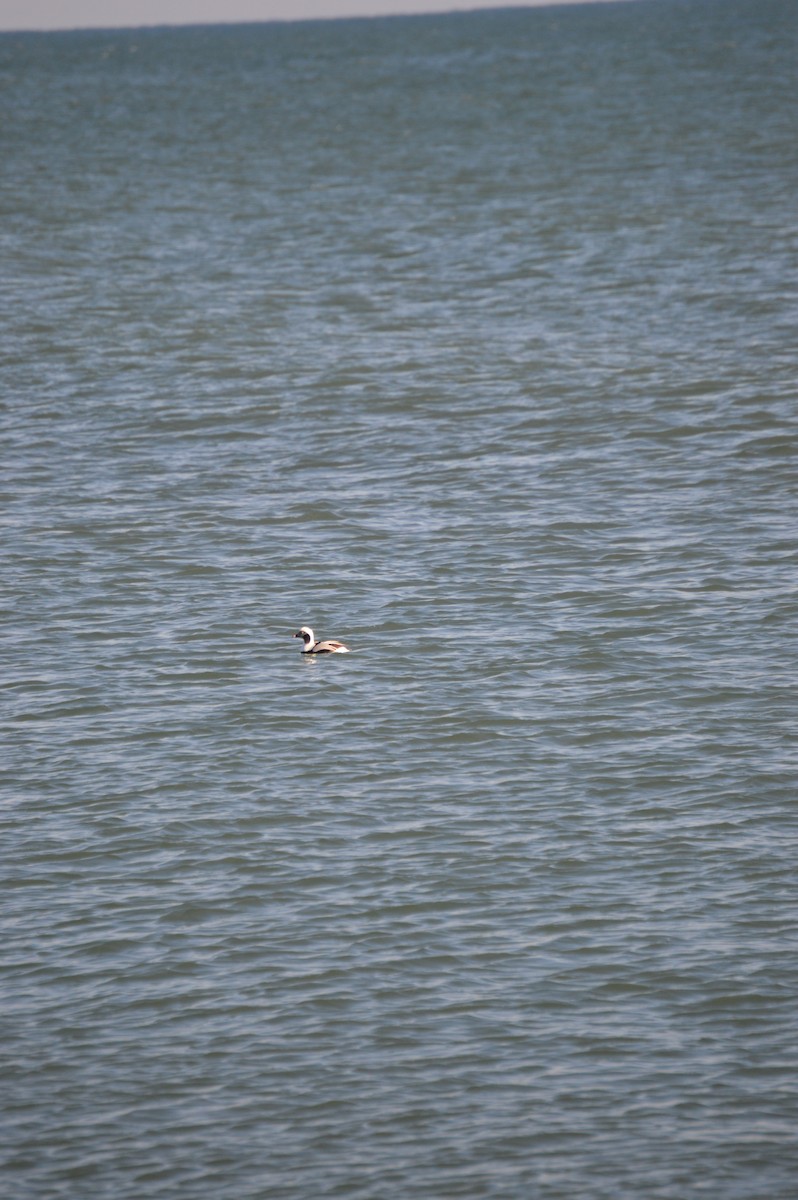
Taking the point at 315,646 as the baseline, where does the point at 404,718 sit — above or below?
below

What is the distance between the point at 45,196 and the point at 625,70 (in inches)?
2359

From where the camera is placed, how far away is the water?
13516mm

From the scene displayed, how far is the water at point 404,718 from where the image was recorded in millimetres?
13516

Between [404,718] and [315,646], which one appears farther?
[315,646]

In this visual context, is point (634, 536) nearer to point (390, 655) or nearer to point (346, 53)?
point (390, 655)

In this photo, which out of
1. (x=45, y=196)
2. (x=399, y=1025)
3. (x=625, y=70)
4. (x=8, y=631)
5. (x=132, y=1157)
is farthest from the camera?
(x=625, y=70)

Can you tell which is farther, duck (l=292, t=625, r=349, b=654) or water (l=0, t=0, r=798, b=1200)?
duck (l=292, t=625, r=349, b=654)

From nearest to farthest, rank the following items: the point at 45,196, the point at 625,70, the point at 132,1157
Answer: the point at 132,1157 → the point at 45,196 → the point at 625,70

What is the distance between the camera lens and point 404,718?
2047 centimetres

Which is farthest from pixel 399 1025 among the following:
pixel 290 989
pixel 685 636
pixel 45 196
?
pixel 45 196

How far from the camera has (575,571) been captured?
25.1m

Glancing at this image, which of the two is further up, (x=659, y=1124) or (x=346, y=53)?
(x=346, y=53)

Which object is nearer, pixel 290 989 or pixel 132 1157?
pixel 132 1157

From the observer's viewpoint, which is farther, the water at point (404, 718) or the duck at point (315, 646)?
the duck at point (315, 646)
